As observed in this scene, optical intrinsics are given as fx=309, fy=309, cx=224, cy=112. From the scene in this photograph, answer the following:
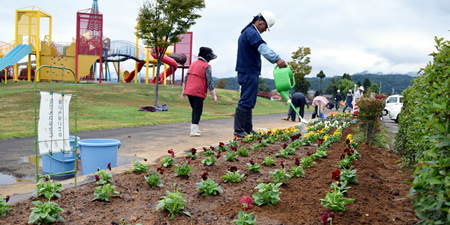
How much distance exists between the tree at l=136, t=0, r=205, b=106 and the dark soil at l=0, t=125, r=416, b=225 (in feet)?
50.4

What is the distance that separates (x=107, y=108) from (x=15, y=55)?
19911 millimetres

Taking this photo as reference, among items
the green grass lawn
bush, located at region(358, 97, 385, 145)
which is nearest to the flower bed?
bush, located at region(358, 97, 385, 145)

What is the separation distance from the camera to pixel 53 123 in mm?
2727

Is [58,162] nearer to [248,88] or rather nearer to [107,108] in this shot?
[248,88]

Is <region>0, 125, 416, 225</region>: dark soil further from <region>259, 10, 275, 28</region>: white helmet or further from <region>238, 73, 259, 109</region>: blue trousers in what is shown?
<region>259, 10, 275, 28</region>: white helmet

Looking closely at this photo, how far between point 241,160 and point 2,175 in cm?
277

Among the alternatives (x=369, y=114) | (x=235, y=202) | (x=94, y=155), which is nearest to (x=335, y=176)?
(x=235, y=202)

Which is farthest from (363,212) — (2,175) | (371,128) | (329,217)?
(371,128)

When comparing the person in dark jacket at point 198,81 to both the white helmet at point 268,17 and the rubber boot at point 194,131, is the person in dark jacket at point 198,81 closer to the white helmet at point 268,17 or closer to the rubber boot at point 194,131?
the rubber boot at point 194,131

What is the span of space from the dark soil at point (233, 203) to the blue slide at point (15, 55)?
30664mm

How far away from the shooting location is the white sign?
264 centimetres

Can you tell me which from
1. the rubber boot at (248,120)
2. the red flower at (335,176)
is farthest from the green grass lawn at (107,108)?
the red flower at (335,176)

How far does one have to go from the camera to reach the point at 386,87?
550ft

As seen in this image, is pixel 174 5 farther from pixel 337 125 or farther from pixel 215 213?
pixel 215 213
